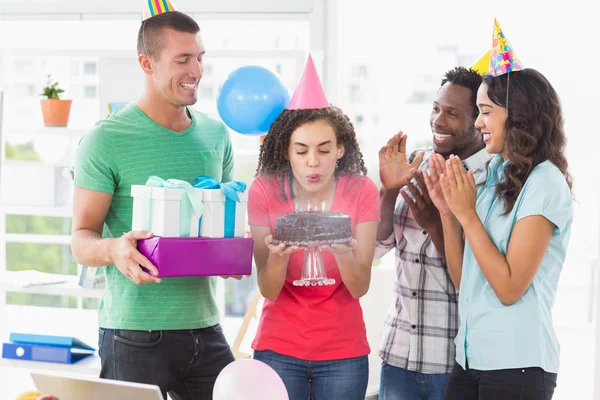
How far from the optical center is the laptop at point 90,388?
1424 mm

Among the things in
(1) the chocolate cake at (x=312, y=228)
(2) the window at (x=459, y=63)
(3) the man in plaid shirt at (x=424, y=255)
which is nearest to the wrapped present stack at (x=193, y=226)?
(1) the chocolate cake at (x=312, y=228)

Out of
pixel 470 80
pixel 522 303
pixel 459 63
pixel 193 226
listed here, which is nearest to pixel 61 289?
pixel 193 226

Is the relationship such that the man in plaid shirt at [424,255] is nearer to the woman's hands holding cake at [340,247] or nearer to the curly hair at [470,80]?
the curly hair at [470,80]

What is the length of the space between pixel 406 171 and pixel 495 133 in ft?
1.04

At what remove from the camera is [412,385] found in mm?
2039

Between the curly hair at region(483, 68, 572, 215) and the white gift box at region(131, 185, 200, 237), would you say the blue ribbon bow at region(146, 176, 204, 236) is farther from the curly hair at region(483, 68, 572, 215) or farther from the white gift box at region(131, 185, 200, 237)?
the curly hair at region(483, 68, 572, 215)

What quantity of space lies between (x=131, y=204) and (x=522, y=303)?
1.01 m

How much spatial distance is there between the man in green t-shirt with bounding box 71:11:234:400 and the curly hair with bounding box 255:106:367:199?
209mm

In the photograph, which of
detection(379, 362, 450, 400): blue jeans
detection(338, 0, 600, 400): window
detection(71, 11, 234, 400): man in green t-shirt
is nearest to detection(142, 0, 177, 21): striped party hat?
detection(71, 11, 234, 400): man in green t-shirt

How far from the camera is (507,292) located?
1.74 meters

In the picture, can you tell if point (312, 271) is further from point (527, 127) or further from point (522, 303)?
point (527, 127)

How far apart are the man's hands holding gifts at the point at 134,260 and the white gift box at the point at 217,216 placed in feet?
0.46

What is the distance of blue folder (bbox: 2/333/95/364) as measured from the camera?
3.28 metres

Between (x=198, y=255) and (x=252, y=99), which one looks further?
(x=252, y=99)
